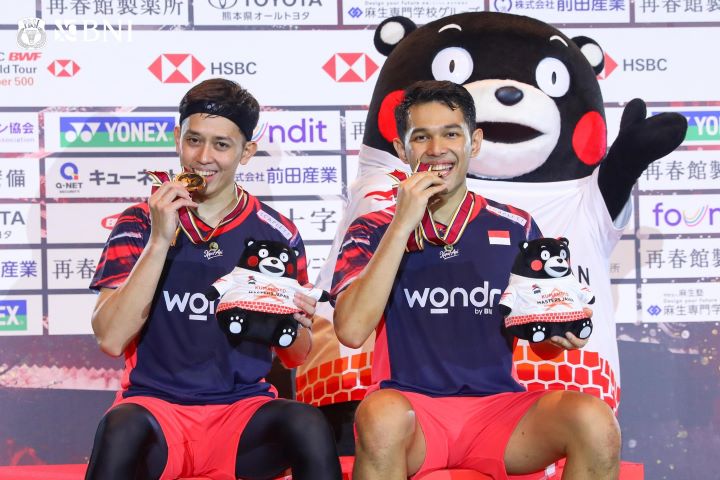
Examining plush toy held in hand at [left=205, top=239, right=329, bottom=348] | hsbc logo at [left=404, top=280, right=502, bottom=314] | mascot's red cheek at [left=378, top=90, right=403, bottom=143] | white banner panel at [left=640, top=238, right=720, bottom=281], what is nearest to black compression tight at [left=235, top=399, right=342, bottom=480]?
plush toy held in hand at [left=205, top=239, right=329, bottom=348]

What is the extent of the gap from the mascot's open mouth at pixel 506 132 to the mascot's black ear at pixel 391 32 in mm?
443

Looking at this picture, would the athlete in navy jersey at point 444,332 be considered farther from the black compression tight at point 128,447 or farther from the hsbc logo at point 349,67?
the hsbc logo at point 349,67

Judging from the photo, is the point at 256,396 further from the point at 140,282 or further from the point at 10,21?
the point at 10,21

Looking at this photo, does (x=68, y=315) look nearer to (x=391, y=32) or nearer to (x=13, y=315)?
(x=13, y=315)

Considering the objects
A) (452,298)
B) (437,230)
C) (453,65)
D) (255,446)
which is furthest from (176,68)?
(255,446)

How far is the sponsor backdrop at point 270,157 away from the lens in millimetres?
2998

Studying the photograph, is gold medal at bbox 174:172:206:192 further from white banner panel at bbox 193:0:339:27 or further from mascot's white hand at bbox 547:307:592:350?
white banner panel at bbox 193:0:339:27

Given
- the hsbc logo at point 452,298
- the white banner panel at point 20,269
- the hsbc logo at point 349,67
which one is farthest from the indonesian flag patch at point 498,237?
the white banner panel at point 20,269

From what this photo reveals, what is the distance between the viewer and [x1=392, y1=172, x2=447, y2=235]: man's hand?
1881 mm

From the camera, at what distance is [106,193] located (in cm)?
301

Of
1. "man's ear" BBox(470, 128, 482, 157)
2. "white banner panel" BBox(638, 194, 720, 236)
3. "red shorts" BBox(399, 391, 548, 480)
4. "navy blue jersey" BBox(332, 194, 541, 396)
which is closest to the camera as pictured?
"red shorts" BBox(399, 391, 548, 480)

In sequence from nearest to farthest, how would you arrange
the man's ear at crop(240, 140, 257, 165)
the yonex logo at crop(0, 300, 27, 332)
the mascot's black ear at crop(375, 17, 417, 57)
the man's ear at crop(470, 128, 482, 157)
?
1. the man's ear at crop(470, 128, 482, 157)
2. the man's ear at crop(240, 140, 257, 165)
3. the mascot's black ear at crop(375, 17, 417, 57)
4. the yonex logo at crop(0, 300, 27, 332)

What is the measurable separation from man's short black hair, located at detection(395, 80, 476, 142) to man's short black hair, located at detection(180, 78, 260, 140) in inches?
14.2

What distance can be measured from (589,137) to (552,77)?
0.20m
